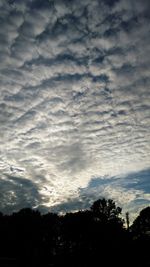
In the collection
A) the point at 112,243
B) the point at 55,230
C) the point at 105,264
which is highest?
the point at 55,230

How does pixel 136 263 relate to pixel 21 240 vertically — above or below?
below

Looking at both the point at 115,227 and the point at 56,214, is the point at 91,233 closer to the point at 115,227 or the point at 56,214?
the point at 115,227

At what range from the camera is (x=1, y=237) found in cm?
7625

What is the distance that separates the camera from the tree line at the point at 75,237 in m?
62.4

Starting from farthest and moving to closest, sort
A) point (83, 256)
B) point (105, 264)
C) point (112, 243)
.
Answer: point (83, 256) → point (112, 243) → point (105, 264)

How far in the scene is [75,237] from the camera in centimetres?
8019

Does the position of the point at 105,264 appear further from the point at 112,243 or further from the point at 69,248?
the point at 69,248

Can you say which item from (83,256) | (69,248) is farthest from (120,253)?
(69,248)

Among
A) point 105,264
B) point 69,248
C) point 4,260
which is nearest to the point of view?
point 4,260

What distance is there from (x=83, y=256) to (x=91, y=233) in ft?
19.8

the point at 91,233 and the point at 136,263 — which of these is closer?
the point at 136,263

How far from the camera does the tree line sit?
62406mm

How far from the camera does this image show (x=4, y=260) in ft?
162

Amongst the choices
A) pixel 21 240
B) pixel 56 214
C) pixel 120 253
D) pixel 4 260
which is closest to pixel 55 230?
pixel 56 214
